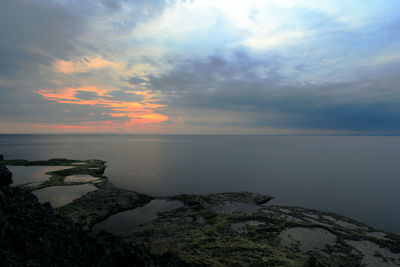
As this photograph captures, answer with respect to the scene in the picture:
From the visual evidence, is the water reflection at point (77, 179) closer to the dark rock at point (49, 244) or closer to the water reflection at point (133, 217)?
the water reflection at point (133, 217)

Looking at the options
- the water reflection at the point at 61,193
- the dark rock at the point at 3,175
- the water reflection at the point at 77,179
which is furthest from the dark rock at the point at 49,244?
the water reflection at the point at 77,179

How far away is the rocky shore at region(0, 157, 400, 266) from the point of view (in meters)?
14.6

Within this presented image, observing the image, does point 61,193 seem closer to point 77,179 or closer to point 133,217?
point 77,179

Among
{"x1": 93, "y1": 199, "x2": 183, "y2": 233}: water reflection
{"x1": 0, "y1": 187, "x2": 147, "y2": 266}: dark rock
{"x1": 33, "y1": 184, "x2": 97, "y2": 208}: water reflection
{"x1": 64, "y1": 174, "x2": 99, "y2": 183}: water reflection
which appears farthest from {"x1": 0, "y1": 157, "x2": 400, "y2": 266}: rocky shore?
{"x1": 64, "y1": 174, "x2": 99, "y2": 183}: water reflection

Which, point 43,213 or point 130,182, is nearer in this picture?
point 43,213

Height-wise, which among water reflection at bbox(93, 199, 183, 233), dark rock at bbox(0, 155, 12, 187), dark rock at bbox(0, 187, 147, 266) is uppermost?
dark rock at bbox(0, 155, 12, 187)

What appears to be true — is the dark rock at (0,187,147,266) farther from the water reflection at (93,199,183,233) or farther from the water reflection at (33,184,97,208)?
the water reflection at (33,184,97,208)

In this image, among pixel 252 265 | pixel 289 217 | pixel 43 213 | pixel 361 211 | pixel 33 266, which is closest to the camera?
pixel 33 266

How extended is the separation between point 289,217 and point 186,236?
19746mm

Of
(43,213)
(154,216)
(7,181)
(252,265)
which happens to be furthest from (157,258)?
(154,216)

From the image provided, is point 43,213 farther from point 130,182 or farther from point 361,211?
point 361,211

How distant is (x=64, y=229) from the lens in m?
16.6

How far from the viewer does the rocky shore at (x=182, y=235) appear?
47.9 ft

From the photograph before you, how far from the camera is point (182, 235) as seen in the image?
2703 cm
